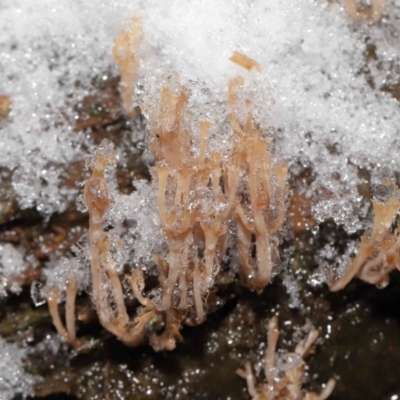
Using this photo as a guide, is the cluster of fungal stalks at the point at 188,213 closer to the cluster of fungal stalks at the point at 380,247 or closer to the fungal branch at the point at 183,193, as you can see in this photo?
the fungal branch at the point at 183,193

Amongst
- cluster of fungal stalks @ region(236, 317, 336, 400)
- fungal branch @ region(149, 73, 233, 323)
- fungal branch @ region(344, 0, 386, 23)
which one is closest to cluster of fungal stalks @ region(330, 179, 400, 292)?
cluster of fungal stalks @ region(236, 317, 336, 400)

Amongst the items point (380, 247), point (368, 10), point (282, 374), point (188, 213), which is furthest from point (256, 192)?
point (368, 10)

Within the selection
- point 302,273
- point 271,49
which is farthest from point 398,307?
point 271,49

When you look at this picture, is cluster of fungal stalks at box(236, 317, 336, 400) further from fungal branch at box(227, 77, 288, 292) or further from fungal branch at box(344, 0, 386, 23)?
fungal branch at box(344, 0, 386, 23)

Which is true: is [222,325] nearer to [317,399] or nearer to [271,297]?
[271,297]

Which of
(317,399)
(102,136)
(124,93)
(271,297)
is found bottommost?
(317,399)

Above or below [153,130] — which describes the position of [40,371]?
below

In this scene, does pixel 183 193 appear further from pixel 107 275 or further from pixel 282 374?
pixel 282 374
